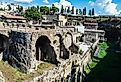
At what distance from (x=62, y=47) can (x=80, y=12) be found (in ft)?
376

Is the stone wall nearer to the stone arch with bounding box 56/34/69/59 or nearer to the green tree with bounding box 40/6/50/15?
the stone arch with bounding box 56/34/69/59

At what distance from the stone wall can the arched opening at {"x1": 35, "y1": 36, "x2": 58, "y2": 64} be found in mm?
Result: 4959

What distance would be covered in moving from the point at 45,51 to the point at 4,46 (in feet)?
18.6

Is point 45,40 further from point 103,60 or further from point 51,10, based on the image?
point 51,10

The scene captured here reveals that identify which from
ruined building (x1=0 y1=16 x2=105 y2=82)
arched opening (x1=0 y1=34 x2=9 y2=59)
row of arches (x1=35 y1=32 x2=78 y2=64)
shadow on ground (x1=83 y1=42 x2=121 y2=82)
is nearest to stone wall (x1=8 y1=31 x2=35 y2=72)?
ruined building (x1=0 y1=16 x2=105 y2=82)

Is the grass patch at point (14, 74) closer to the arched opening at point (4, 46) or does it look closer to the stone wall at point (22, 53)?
the stone wall at point (22, 53)

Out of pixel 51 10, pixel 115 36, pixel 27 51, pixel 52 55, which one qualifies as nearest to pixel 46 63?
pixel 52 55

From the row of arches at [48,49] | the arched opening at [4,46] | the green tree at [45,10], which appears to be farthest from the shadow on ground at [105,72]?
the green tree at [45,10]

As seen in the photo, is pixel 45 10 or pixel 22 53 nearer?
pixel 22 53

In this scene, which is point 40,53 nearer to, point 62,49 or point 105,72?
point 62,49

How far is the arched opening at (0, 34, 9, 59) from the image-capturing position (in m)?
32.4

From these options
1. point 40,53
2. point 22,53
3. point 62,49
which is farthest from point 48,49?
point 22,53

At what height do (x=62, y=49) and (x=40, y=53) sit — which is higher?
(x=62, y=49)

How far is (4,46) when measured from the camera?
111 ft
